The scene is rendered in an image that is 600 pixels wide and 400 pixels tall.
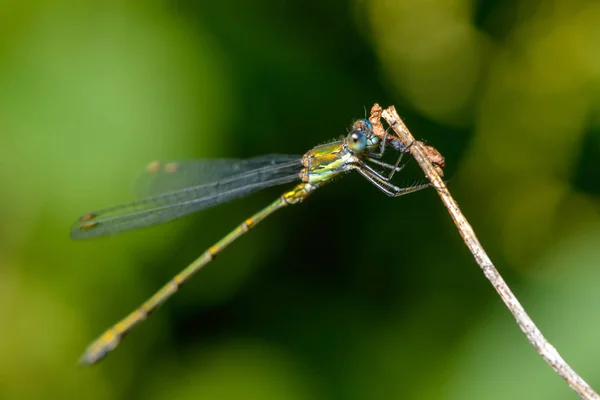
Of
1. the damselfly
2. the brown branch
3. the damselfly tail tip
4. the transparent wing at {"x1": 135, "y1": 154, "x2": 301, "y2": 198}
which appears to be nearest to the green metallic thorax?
the damselfly

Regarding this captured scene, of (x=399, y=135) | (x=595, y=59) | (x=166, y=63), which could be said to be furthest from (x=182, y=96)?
(x=595, y=59)

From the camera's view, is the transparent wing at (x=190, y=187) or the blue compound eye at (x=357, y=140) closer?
the blue compound eye at (x=357, y=140)

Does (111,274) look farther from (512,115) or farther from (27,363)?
(512,115)

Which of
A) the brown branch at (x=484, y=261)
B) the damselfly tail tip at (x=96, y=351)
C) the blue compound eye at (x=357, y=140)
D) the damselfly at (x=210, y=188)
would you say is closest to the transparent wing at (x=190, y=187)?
the damselfly at (x=210, y=188)

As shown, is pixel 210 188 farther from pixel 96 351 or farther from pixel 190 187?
pixel 96 351

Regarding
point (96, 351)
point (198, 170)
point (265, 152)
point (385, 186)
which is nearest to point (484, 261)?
point (385, 186)

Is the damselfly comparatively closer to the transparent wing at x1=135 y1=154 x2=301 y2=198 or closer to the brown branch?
the transparent wing at x1=135 y1=154 x2=301 y2=198

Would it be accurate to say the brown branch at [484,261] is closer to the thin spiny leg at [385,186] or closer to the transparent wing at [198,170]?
the thin spiny leg at [385,186]

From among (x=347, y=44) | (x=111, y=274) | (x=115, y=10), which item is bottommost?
(x=111, y=274)
